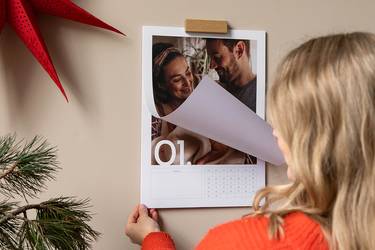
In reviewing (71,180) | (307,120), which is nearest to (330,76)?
(307,120)

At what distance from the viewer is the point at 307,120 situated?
2.16ft

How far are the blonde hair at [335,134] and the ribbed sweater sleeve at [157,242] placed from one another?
1.10 feet

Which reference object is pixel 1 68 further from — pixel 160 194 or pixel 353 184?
pixel 353 184

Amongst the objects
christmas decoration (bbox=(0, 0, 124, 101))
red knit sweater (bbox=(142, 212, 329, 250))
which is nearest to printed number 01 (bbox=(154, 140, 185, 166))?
christmas decoration (bbox=(0, 0, 124, 101))

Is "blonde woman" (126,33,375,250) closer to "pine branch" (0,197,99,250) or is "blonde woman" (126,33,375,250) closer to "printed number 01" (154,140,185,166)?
"pine branch" (0,197,99,250)

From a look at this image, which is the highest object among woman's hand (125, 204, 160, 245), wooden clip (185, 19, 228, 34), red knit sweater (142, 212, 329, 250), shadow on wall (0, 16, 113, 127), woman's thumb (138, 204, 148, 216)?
wooden clip (185, 19, 228, 34)

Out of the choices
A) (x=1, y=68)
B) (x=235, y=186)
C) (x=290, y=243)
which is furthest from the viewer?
(x=235, y=186)

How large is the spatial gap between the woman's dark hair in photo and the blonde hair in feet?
1.35

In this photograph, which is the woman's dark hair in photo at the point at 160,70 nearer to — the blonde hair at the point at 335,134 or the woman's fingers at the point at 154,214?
the woman's fingers at the point at 154,214

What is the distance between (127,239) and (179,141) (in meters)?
0.23

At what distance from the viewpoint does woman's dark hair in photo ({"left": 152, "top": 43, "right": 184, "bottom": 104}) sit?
1.05 metres

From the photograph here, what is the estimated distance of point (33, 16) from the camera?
0.99m

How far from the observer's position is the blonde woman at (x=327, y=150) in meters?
0.65

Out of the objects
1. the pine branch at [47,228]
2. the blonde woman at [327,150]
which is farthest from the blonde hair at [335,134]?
the pine branch at [47,228]
